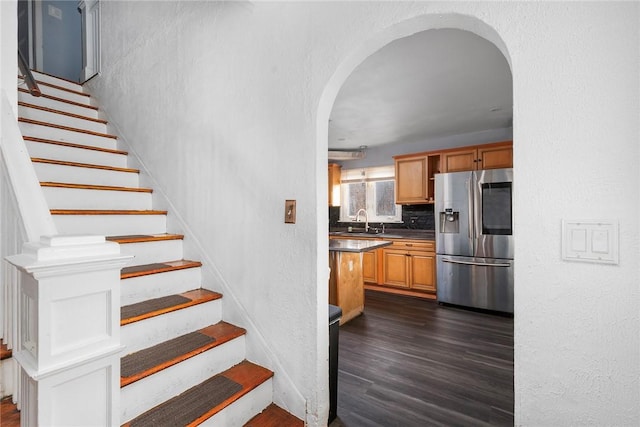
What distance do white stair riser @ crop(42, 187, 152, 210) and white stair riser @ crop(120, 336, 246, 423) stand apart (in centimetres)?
149

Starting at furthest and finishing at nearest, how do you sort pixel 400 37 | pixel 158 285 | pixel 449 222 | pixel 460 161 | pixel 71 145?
pixel 460 161, pixel 449 222, pixel 71 145, pixel 158 285, pixel 400 37

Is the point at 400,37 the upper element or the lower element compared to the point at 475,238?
upper

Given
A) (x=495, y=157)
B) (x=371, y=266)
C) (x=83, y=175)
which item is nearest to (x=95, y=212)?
(x=83, y=175)

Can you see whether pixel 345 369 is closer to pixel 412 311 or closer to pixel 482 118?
pixel 412 311

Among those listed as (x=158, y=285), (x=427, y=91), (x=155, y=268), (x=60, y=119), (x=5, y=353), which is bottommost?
(x=5, y=353)

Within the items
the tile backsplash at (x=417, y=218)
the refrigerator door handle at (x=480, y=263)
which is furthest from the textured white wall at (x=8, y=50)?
the tile backsplash at (x=417, y=218)

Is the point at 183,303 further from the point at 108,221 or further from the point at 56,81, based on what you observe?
the point at 56,81

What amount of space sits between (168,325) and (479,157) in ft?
14.7

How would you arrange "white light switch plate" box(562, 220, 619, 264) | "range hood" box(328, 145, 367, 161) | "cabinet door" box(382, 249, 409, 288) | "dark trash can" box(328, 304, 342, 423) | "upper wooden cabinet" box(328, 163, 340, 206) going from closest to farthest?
"white light switch plate" box(562, 220, 619, 264)
"dark trash can" box(328, 304, 342, 423)
"cabinet door" box(382, 249, 409, 288)
"range hood" box(328, 145, 367, 161)
"upper wooden cabinet" box(328, 163, 340, 206)

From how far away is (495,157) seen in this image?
439 centimetres

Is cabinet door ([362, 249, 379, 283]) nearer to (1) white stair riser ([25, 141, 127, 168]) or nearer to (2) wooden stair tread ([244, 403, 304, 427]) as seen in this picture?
(2) wooden stair tread ([244, 403, 304, 427])

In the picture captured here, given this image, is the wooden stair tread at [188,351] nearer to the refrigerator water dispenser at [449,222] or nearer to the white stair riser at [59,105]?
the white stair riser at [59,105]

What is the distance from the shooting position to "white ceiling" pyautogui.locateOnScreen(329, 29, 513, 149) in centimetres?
244

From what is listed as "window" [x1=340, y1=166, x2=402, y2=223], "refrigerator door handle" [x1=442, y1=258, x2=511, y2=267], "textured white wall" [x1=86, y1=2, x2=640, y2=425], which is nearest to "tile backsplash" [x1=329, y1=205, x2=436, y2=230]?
"window" [x1=340, y1=166, x2=402, y2=223]
